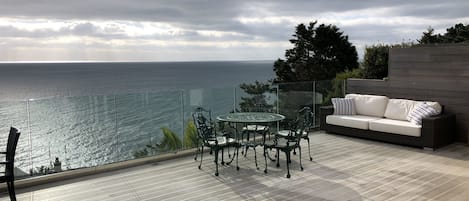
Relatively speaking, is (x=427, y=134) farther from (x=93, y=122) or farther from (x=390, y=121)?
(x=93, y=122)

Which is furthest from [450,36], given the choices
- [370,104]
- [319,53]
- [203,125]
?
[203,125]

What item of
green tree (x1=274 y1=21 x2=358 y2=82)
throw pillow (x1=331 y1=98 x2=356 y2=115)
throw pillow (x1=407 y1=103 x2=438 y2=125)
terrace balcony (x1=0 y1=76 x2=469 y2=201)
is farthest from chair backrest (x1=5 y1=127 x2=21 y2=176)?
green tree (x1=274 y1=21 x2=358 y2=82)

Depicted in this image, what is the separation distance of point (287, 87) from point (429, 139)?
256 cm

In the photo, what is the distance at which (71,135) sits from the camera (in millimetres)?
4703

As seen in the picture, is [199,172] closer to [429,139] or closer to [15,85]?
[429,139]

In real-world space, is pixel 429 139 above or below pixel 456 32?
below

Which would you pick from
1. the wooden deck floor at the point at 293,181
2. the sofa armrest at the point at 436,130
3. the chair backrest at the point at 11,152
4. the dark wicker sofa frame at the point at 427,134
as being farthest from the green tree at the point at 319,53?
the chair backrest at the point at 11,152

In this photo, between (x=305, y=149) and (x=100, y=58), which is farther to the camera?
(x=100, y=58)

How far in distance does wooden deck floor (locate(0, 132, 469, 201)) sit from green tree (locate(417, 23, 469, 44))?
21.1ft

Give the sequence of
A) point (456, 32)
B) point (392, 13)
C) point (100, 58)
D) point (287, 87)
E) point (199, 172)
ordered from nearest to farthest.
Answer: point (199, 172) < point (287, 87) < point (392, 13) < point (456, 32) < point (100, 58)

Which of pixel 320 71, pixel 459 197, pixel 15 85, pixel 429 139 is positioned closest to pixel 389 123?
pixel 429 139

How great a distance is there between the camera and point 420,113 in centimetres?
594

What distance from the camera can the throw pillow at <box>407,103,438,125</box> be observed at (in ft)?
19.3

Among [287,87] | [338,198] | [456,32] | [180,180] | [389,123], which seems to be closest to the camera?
[338,198]
